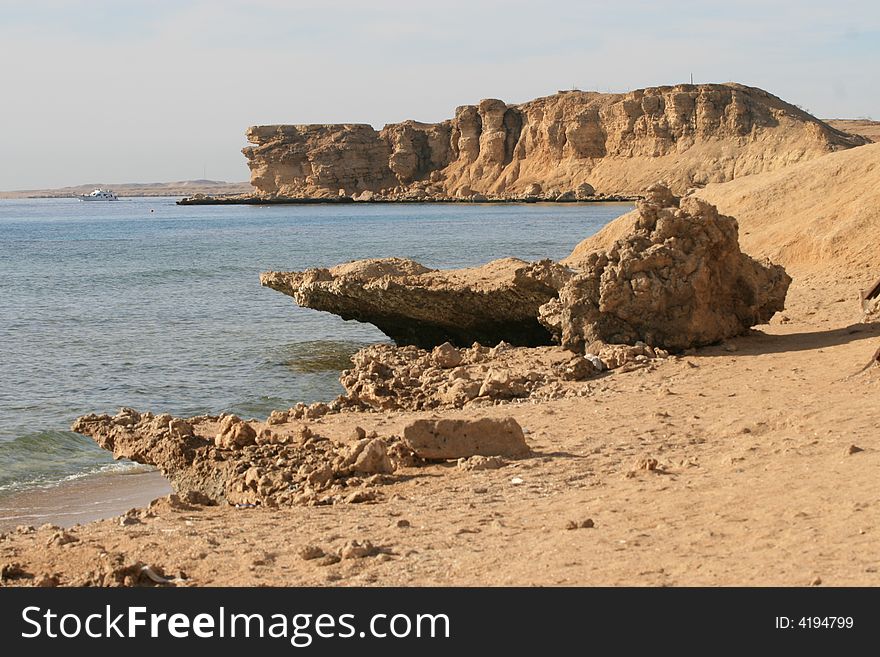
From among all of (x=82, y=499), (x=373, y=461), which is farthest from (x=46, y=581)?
(x=82, y=499)

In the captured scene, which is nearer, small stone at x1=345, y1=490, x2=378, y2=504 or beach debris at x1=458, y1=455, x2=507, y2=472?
small stone at x1=345, y1=490, x2=378, y2=504

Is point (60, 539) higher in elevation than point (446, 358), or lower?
lower

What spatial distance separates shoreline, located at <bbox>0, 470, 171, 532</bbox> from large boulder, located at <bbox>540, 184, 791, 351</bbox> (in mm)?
4896

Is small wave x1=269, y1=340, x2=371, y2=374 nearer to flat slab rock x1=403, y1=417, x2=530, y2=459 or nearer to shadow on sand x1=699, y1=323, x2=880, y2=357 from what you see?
shadow on sand x1=699, y1=323, x2=880, y2=357

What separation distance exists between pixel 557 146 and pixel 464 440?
103 meters

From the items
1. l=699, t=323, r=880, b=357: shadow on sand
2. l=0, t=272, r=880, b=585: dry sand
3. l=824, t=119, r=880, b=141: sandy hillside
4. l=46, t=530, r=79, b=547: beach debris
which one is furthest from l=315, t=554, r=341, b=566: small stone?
l=824, t=119, r=880, b=141: sandy hillside

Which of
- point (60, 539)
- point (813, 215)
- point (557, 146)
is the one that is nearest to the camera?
point (60, 539)

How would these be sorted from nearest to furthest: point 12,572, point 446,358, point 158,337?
point 12,572 → point 446,358 → point 158,337

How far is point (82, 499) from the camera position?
28.7 ft

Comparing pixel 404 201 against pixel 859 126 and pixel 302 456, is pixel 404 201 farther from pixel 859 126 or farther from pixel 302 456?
pixel 302 456

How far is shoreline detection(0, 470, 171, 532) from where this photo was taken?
8.15 meters

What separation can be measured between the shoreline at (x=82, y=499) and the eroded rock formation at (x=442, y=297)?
5.58 meters

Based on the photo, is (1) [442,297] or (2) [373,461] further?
(1) [442,297]

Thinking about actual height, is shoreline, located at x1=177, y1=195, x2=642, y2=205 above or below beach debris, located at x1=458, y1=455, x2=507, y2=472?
above
